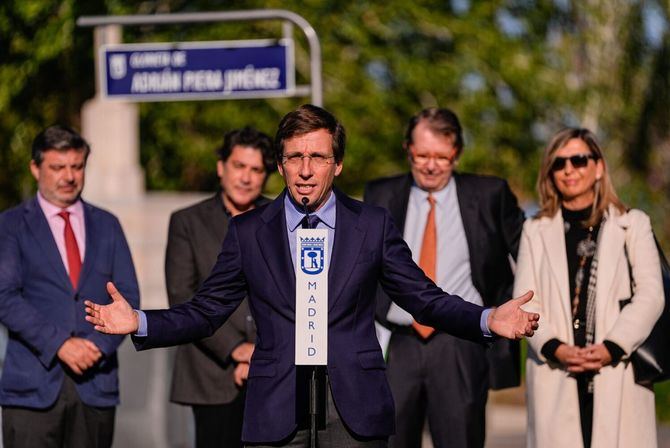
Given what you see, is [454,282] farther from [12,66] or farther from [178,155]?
[178,155]

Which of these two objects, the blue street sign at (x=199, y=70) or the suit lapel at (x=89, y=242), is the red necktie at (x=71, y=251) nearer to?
the suit lapel at (x=89, y=242)

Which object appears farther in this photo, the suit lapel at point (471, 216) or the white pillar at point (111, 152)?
the white pillar at point (111, 152)

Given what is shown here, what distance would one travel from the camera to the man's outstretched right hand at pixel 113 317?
202 inches

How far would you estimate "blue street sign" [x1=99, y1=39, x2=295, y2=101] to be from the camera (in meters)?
8.96

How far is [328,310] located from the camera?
5215 millimetres

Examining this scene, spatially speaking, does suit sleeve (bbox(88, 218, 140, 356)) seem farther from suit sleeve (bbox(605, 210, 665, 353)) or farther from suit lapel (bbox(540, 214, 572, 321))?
→ suit sleeve (bbox(605, 210, 665, 353))

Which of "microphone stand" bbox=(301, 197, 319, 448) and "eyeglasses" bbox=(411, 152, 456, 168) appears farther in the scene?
"eyeglasses" bbox=(411, 152, 456, 168)

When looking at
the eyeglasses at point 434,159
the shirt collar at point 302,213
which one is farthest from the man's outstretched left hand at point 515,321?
the eyeglasses at point 434,159

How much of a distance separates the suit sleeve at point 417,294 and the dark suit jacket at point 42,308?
198cm

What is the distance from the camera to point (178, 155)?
20172 millimetres

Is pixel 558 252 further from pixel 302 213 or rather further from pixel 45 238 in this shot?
pixel 45 238

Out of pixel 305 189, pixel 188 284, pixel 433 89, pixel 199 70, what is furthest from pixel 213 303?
pixel 433 89

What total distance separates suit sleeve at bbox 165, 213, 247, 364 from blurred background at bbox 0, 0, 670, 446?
1042cm

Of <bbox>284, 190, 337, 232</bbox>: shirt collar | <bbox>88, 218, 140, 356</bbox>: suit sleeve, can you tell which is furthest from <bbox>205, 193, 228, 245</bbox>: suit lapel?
<bbox>284, 190, 337, 232</bbox>: shirt collar
